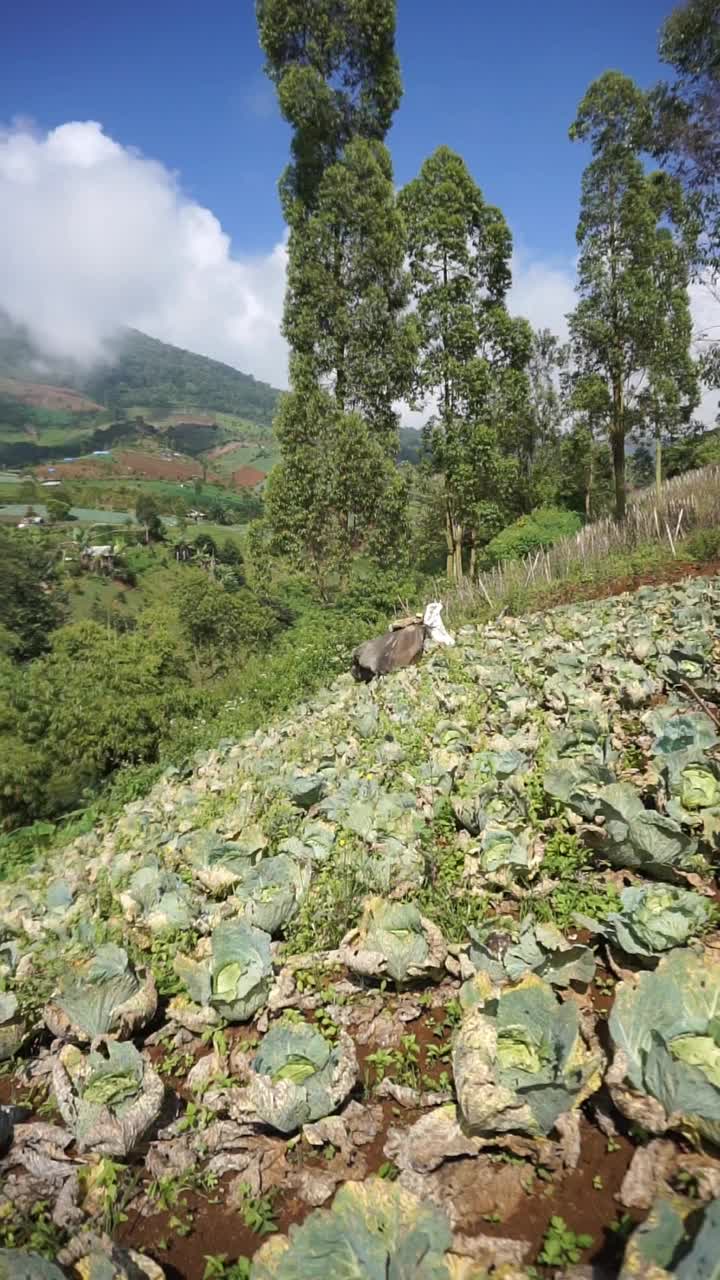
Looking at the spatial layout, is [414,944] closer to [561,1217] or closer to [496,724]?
[561,1217]

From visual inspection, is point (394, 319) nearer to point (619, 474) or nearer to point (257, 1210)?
point (619, 474)

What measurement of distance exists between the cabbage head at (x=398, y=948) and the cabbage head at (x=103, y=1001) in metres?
0.67

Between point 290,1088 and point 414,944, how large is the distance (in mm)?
558

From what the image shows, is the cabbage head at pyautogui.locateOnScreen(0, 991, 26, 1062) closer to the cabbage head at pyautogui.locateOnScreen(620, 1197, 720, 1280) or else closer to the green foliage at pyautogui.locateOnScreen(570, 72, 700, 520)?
the cabbage head at pyautogui.locateOnScreen(620, 1197, 720, 1280)

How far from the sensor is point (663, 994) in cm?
129

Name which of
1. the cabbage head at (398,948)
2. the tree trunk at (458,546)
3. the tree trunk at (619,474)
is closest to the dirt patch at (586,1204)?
the cabbage head at (398,948)

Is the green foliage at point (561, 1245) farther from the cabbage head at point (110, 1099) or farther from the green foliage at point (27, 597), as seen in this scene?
the green foliage at point (27, 597)

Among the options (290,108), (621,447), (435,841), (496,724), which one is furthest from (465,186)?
(435,841)

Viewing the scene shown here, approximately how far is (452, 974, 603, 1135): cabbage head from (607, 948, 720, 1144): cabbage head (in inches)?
3.1

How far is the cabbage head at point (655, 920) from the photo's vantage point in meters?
1.64

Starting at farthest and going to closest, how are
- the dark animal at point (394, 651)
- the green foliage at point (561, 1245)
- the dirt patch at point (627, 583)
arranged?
the dirt patch at point (627, 583)
the dark animal at point (394, 651)
the green foliage at point (561, 1245)

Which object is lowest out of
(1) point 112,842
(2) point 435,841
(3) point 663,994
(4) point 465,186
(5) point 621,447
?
(1) point 112,842

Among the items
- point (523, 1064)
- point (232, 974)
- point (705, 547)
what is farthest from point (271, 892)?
point (705, 547)

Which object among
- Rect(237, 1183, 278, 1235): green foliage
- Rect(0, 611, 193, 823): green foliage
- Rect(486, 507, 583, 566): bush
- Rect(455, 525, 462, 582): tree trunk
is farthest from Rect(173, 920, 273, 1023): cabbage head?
Rect(486, 507, 583, 566): bush
